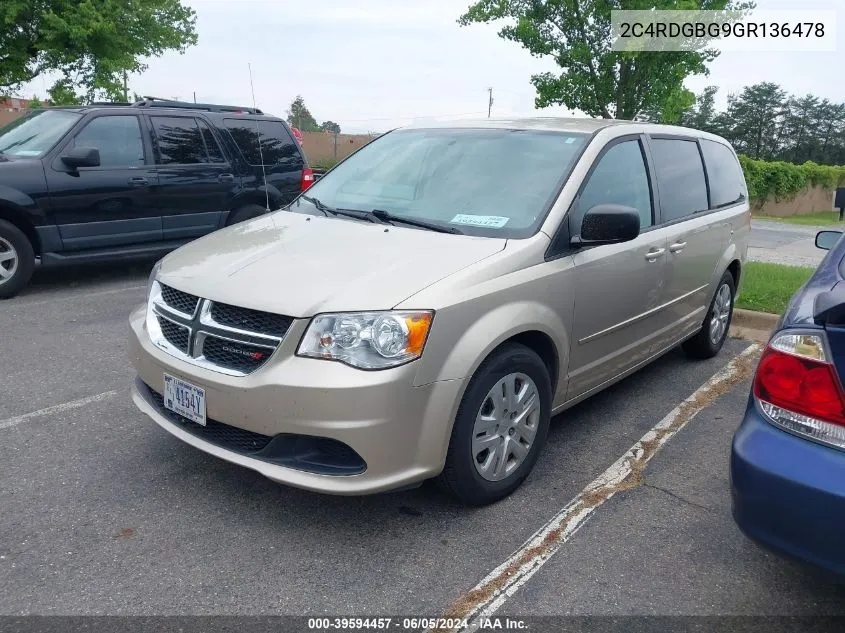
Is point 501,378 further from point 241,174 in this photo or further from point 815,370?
point 241,174

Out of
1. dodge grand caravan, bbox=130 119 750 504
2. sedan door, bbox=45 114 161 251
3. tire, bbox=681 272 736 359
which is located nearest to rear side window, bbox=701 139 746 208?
tire, bbox=681 272 736 359

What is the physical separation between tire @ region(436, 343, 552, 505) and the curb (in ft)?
12.4

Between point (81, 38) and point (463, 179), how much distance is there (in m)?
14.6

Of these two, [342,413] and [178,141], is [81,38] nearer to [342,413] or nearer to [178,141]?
[178,141]

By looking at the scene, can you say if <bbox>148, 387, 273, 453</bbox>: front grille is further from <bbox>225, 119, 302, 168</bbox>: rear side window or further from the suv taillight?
<bbox>225, 119, 302, 168</bbox>: rear side window

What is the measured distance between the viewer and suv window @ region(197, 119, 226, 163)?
8.23 meters

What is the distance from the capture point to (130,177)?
24.5 ft

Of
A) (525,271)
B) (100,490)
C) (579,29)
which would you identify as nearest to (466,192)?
(525,271)

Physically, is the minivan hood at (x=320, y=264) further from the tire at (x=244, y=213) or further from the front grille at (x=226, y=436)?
the tire at (x=244, y=213)

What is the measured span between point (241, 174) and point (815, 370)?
7.20m

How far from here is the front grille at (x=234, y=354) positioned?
9.52ft

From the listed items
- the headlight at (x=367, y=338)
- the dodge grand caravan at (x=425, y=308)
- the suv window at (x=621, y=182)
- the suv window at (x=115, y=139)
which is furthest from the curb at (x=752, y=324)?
the suv window at (x=115, y=139)

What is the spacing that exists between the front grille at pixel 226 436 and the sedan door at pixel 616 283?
1.61 meters

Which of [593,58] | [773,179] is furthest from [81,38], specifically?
[773,179]
